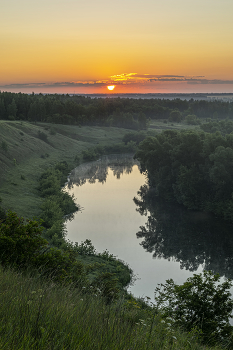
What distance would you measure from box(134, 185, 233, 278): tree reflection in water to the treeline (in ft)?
9.53

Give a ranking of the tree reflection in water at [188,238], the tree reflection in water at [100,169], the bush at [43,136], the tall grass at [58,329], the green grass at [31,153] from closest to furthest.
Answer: the tall grass at [58,329]
the tree reflection in water at [188,238]
the green grass at [31,153]
the tree reflection in water at [100,169]
the bush at [43,136]

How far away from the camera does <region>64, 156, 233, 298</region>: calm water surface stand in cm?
3525

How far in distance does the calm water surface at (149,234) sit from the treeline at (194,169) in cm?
310

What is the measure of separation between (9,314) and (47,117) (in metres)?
146

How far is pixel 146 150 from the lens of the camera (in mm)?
64625

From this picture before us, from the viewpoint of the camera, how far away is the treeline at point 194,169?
161 feet

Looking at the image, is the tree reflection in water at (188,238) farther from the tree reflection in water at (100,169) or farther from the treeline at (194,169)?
the tree reflection in water at (100,169)

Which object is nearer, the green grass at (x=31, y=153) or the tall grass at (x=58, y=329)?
the tall grass at (x=58, y=329)

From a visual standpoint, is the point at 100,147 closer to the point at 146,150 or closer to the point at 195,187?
the point at 146,150

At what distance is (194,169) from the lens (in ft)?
178

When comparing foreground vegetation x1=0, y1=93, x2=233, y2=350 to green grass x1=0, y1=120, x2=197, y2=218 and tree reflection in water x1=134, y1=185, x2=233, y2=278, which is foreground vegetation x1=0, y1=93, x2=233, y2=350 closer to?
green grass x1=0, y1=120, x2=197, y2=218

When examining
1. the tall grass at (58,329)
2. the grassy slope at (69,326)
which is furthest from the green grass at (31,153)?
the tall grass at (58,329)

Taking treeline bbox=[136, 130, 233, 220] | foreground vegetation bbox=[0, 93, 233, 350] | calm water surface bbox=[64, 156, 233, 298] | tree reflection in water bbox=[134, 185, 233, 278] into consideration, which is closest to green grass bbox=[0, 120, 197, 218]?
foreground vegetation bbox=[0, 93, 233, 350]

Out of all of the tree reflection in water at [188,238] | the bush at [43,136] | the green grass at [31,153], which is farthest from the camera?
the bush at [43,136]
